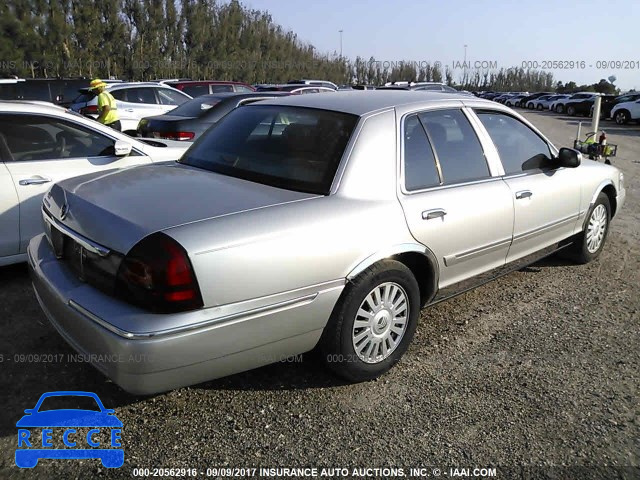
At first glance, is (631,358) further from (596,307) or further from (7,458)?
(7,458)

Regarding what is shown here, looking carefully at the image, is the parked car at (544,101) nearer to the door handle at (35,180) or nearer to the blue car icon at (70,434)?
the door handle at (35,180)

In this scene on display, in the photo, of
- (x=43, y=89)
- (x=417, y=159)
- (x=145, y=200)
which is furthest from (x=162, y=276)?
(x=43, y=89)

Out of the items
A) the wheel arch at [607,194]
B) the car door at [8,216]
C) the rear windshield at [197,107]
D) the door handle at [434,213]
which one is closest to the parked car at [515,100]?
the rear windshield at [197,107]

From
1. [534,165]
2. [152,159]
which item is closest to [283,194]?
[534,165]

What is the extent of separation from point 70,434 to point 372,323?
165 cm

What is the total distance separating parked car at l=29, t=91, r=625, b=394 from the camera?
8.21ft

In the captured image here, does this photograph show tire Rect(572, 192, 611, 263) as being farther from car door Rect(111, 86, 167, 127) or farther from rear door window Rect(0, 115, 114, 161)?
car door Rect(111, 86, 167, 127)

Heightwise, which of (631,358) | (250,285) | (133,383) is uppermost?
(250,285)

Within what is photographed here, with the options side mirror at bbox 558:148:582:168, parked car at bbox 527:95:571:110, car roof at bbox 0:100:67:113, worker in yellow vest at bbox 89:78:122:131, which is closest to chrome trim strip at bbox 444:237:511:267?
side mirror at bbox 558:148:582:168

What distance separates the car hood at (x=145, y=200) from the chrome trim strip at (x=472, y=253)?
1116mm

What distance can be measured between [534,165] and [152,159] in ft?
11.0

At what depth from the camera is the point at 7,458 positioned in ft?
8.45

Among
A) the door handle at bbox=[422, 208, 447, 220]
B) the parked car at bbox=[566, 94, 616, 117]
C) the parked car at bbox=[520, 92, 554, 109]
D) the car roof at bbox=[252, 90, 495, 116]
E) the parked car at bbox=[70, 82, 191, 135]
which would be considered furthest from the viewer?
the parked car at bbox=[520, 92, 554, 109]

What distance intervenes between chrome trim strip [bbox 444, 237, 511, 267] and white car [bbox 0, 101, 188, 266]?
9.82ft
